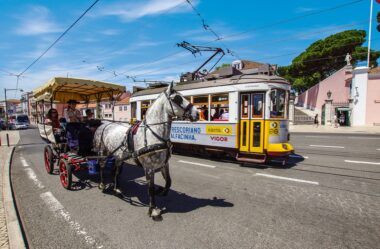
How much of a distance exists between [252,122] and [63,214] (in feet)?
21.0

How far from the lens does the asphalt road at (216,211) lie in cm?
331

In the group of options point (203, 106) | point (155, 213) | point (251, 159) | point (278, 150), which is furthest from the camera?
point (203, 106)

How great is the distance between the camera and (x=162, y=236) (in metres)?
3.41

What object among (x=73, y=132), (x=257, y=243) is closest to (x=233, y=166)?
(x=257, y=243)

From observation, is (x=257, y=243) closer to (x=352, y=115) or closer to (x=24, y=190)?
(x=24, y=190)

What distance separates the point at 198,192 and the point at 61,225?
296 centimetres

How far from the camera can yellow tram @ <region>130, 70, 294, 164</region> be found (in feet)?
25.2

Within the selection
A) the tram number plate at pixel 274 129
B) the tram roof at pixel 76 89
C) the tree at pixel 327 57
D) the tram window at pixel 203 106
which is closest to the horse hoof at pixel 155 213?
the tram roof at pixel 76 89

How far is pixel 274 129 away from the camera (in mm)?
7703

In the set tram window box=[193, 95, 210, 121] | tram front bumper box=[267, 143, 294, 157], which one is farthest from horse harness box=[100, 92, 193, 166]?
tram window box=[193, 95, 210, 121]

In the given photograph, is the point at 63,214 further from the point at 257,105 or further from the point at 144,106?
the point at 144,106

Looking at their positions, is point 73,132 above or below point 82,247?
above

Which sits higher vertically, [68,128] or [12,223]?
[68,128]

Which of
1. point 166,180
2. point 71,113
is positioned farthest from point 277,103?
point 71,113
